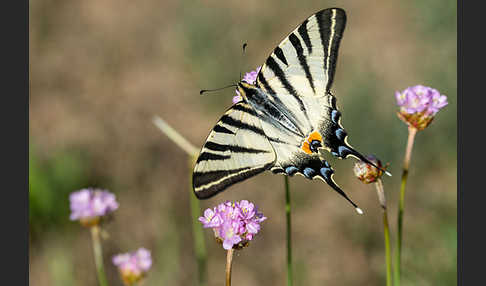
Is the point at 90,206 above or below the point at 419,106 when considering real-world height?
below

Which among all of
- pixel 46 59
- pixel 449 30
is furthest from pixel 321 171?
pixel 46 59

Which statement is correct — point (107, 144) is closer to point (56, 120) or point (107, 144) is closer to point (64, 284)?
point (56, 120)

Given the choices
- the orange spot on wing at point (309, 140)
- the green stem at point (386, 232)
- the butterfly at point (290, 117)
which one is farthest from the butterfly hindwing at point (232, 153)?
the green stem at point (386, 232)

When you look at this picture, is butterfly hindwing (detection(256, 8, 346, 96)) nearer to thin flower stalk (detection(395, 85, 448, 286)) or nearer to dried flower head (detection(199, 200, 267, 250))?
thin flower stalk (detection(395, 85, 448, 286))

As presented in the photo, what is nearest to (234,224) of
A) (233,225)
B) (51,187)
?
(233,225)

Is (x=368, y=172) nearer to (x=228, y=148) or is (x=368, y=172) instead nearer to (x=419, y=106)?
(x=419, y=106)

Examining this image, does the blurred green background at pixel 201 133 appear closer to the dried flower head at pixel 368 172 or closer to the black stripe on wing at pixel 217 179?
the dried flower head at pixel 368 172

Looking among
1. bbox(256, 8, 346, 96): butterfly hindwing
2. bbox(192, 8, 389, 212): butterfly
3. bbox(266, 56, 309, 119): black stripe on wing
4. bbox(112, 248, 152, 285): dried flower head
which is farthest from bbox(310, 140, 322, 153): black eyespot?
bbox(112, 248, 152, 285): dried flower head
